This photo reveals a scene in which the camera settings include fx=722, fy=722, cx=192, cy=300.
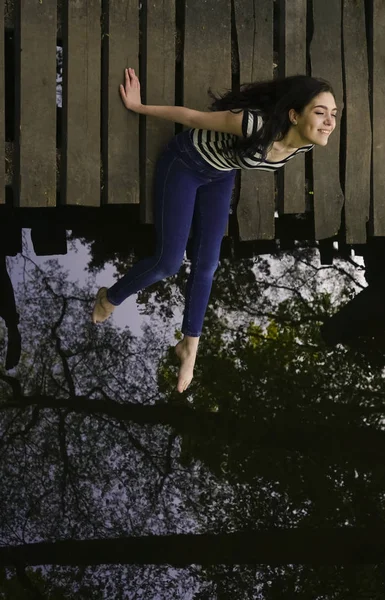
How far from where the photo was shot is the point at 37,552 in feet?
14.5

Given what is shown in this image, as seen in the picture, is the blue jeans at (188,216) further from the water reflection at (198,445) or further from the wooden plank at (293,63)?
the water reflection at (198,445)

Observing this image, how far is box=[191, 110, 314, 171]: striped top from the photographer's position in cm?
317

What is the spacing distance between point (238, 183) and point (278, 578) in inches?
99.9

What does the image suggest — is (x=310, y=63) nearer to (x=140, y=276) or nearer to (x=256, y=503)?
(x=140, y=276)

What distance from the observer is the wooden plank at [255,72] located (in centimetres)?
414

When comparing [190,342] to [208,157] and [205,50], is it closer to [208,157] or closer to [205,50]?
[208,157]

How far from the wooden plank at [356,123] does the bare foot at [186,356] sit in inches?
47.2

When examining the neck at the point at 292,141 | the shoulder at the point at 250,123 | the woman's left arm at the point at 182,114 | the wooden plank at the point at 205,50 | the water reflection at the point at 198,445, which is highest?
the wooden plank at the point at 205,50

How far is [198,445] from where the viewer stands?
15.4 ft

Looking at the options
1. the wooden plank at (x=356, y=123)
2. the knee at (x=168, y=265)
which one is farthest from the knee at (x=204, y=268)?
the wooden plank at (x=356, y=123)

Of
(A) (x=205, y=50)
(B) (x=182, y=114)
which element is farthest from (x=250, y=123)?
(A) (x=205, y=50)

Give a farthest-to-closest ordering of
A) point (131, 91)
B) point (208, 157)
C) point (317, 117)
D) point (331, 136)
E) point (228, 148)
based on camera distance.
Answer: point (331, 136) → point (131, 91) → point (208, 157) → point (228, 148) → point (317, 117)

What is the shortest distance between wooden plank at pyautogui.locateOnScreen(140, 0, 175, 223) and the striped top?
0.47 meters

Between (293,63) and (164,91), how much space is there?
32.2 inches
